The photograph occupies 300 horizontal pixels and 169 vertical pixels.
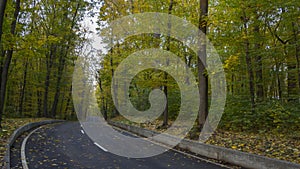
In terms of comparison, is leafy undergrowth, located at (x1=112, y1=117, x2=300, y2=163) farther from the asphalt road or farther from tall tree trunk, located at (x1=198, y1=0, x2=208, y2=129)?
the asphalt road

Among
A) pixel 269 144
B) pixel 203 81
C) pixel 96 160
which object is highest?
pixel 203 81

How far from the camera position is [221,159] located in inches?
333

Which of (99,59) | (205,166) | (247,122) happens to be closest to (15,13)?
(205,166)

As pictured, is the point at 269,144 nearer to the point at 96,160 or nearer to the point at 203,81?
the point at 203,81

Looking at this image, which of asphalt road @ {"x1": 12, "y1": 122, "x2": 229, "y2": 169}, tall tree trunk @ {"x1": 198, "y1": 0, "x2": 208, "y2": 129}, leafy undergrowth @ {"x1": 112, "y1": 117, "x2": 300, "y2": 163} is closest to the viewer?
asphalt road @ {"x1": 12, "y1": 122, "x2": 229, "y2": 169}

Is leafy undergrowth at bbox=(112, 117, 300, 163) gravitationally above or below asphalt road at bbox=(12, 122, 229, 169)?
above

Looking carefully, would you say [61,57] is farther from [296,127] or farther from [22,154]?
[296,127]

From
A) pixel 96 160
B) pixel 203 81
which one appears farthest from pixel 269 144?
pixel 96 160

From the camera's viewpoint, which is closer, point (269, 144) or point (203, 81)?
point (269, 144)

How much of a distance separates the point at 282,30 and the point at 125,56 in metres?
11.6

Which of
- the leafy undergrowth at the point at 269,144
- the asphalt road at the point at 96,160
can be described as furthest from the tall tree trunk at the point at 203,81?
the asphalt road at the point at 96,160

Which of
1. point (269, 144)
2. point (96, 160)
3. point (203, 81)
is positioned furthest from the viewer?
point (203, 81)

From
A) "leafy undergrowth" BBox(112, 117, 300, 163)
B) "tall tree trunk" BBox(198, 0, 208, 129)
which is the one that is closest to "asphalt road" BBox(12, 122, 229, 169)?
"leafy undergrowth" BBox(112, 117, 300, 163)

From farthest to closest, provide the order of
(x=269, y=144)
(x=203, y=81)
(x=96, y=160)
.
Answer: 1. (x=203, y=81)
2. (x=269, y=144)
3. (x=96, y=160)
